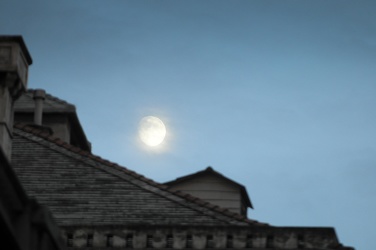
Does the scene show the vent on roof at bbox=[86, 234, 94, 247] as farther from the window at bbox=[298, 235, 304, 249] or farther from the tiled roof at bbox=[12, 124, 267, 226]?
the window at bbox=[298, 235, 304, 249]

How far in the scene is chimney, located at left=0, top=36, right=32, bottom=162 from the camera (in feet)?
81.6

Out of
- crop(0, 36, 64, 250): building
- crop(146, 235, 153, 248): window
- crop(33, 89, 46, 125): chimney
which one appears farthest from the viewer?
crop(33, 89, 46, 125): chimney

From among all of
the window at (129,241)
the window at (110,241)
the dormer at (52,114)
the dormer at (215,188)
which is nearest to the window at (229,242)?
the window at (129,241)

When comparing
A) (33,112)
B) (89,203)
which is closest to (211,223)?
(89,203)

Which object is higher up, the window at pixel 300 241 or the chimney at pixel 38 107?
the chimney at pixel 38 107

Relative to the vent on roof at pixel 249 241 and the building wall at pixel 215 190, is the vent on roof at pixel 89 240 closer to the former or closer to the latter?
the vent on roof at pixel 249 241

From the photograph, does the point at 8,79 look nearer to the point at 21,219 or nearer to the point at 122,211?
the point at 122,211

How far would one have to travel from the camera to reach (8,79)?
2500 cm

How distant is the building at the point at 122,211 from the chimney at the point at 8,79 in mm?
2145

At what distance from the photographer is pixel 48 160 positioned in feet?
93.7

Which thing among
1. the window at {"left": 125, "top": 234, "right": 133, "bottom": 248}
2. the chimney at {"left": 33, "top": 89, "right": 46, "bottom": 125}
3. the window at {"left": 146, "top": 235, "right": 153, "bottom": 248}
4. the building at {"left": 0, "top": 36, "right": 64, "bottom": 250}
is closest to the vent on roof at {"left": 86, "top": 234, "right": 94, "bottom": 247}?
the window at {"left": 125, "top": 234, "right": 133, "bottom": 248}

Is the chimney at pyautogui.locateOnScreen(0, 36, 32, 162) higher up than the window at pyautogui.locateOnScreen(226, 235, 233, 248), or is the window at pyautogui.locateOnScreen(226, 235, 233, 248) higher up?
the chimney at pyautogui.locateOnScreen(0, 36, 32, 162)

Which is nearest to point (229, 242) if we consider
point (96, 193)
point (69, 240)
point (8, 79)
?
point (69, 240)

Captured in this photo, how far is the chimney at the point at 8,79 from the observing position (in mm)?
24875
